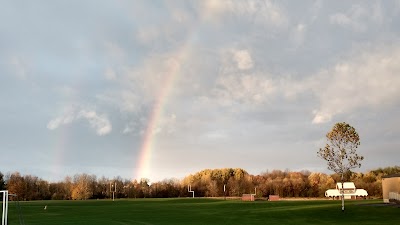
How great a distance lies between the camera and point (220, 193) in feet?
551

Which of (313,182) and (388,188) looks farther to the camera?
(313,182)

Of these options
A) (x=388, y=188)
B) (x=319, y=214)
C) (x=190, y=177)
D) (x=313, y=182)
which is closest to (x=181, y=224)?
(x=319, y=214)

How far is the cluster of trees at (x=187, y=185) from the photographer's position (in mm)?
148000

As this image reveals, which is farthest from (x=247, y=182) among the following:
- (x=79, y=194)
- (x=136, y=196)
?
(x=79, y=194)

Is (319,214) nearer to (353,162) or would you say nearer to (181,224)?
(353,162)

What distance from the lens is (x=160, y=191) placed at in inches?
6777

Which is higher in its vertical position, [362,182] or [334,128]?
[334,128]

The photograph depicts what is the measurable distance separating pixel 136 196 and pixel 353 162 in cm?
13527

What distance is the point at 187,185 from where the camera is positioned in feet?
584

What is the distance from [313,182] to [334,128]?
341ft

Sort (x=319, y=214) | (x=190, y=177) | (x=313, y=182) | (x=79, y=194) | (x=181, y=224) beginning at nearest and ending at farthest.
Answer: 1. (x=181, y=224)
2. (x=319, y=214)
3. (x=313, y=182)
4. (x=79, y=194)
5. (x=190, y=177)

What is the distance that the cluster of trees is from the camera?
486ft

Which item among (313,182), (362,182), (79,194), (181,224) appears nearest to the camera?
(181,224)

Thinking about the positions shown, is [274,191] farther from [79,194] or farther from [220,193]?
[79,194]
